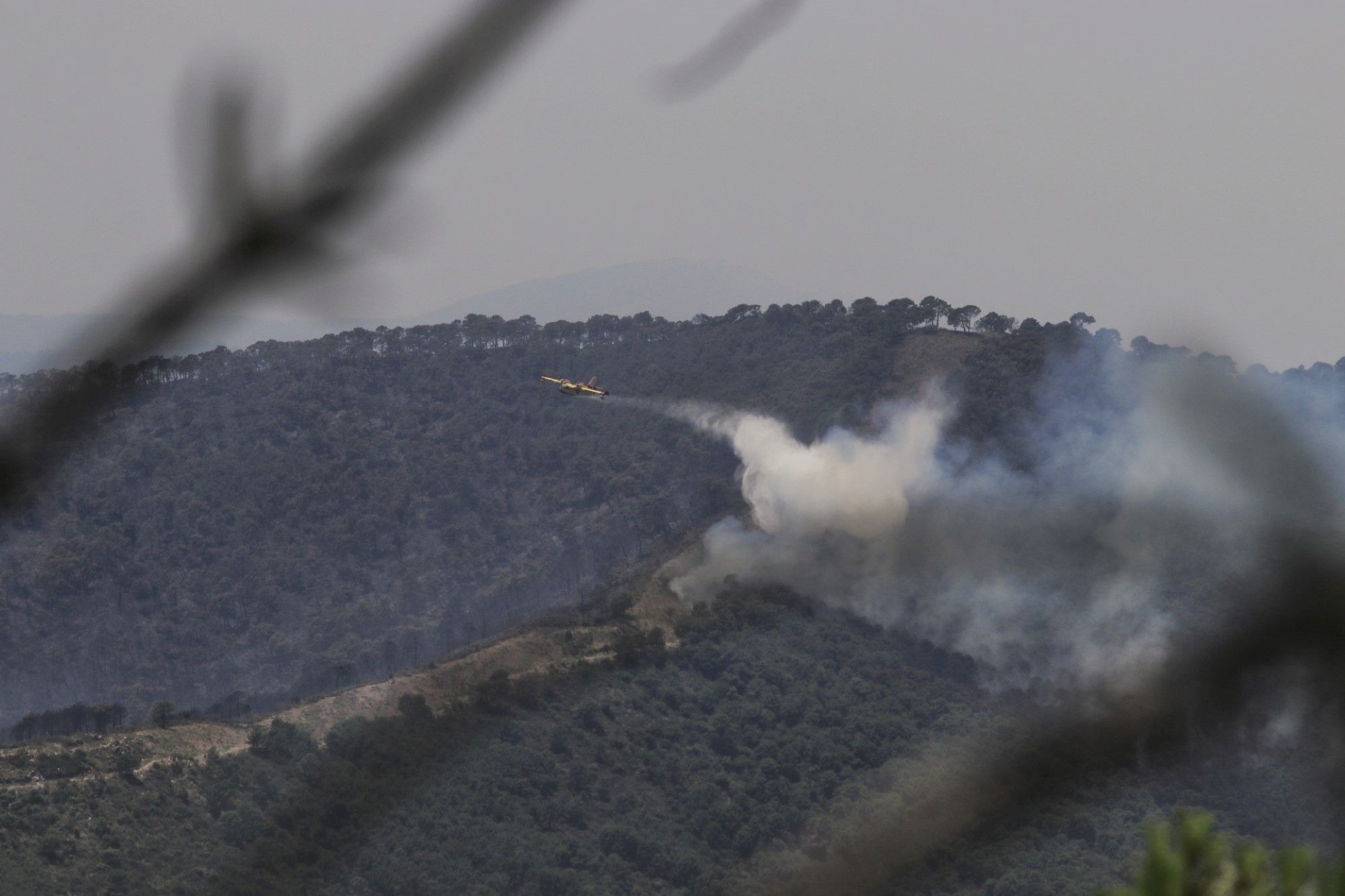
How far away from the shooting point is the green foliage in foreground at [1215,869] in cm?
722

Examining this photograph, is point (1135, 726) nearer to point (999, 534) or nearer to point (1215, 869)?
point (1215, 869)

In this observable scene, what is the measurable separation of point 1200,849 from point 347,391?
174597 mm

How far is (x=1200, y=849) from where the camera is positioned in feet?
25.2

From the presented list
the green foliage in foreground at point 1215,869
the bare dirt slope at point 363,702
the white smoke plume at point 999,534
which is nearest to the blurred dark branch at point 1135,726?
the green foliage in foreground at point 1215,869

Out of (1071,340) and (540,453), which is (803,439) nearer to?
(1071,340)

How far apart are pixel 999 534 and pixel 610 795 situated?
31648 millimetres

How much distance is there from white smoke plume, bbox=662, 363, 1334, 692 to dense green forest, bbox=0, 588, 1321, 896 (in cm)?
404

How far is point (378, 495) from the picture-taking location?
536 feet

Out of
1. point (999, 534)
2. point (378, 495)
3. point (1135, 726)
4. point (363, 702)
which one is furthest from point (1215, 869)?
point (378, 495)

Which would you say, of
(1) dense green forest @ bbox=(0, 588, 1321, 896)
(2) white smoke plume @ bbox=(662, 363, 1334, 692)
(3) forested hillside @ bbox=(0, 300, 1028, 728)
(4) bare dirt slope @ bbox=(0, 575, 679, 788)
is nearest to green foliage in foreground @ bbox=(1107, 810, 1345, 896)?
(1) dense green forest @ bbox=(0, 588, 1321, 896)

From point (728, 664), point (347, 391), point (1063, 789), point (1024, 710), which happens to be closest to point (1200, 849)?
point (1063, 789)

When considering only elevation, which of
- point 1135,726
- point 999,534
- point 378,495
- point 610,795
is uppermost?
point 378,495

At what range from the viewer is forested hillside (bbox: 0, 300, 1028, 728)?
463ft

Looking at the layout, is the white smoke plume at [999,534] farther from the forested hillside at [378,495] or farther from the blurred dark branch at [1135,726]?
the blurred dark branch at [1135,726]
